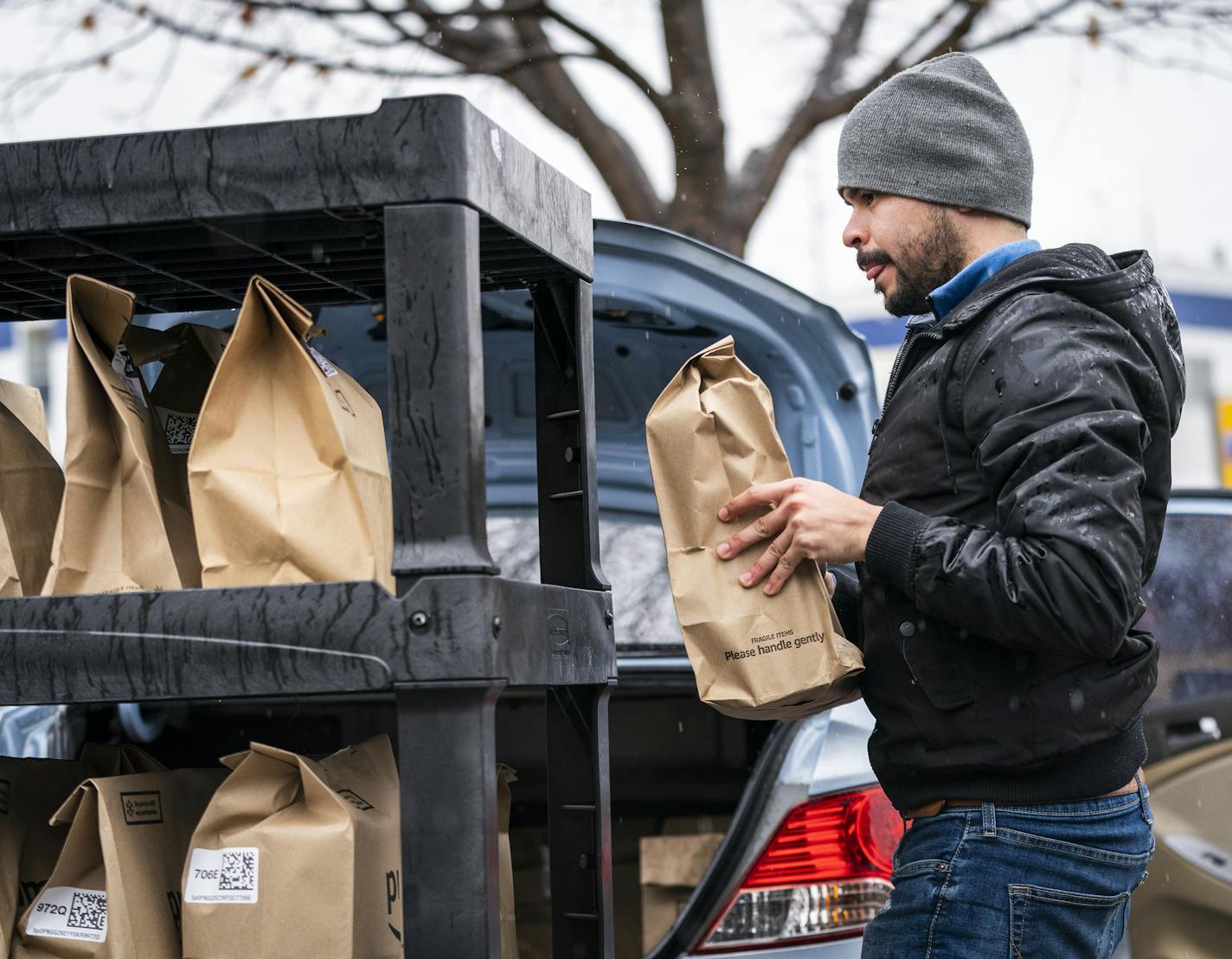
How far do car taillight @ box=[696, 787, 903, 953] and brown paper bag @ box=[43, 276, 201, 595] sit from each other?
1.14 m

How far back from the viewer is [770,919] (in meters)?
2.10

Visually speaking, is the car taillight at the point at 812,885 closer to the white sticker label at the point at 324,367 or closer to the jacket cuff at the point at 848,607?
the jacket cuff at the point at 848,607

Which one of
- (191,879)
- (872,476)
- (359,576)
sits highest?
(872,476)

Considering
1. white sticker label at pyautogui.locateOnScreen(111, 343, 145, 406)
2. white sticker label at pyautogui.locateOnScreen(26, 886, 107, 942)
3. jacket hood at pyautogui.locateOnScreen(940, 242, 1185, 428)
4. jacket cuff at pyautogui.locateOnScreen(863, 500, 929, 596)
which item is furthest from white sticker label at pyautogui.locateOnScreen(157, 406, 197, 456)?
jacket hood at pyautogui.locateOnScreen(940, 242, 1185, 428)

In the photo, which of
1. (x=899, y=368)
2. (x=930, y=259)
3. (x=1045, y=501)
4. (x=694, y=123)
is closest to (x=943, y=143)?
(x=930, y=259)

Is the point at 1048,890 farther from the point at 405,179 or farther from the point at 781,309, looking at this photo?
the point at 781,309

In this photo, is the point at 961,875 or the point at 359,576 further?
the point at 961,875

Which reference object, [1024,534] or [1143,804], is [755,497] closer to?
[1024,534]

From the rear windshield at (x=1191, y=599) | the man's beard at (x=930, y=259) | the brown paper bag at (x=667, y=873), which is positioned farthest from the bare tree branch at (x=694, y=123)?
the man's beard at (x=930, y=259)

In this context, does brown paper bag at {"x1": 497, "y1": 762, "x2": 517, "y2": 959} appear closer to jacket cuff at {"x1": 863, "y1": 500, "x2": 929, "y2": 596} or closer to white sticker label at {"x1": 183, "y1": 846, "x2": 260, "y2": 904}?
white sticker label at {"x1": 183, "y1": 846, "x2": 260, "y2": 904}

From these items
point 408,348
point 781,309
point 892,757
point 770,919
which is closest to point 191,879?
point 408,348

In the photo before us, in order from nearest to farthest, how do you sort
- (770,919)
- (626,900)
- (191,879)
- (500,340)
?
(191,879), (770,919), (626,900), (500,340)

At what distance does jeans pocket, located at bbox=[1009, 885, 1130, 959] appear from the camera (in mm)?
1475

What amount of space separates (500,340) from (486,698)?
1915 millimetres
